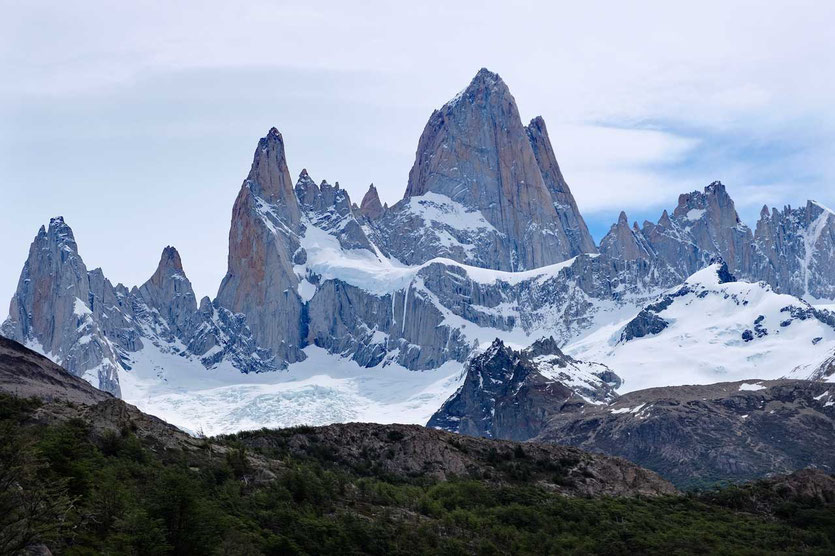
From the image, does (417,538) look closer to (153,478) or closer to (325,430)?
(153,478)

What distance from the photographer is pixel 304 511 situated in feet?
200

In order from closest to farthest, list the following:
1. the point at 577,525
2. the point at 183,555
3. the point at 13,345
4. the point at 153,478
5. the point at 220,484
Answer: the point at 183,555 < the point at 153,478 < the point at 220,484 < the point at 577,525 < the point at 13,345

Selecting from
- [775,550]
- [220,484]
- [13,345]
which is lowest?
[775,550]

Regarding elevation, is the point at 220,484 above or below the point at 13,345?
below

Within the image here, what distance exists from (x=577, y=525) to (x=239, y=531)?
21290mm

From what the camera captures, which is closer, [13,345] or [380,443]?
[380,443]

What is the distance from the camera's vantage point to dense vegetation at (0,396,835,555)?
158 feet

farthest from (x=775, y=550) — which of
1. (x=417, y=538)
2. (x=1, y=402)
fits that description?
(x=1, y=402)

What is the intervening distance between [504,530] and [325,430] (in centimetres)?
2595

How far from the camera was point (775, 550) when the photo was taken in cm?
6353

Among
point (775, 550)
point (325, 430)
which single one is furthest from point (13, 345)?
point (775, 550)

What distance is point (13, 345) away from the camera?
521ft

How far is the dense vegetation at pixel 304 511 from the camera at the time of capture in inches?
1895

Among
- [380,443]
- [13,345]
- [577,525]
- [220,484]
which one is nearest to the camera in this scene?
[220,484]
